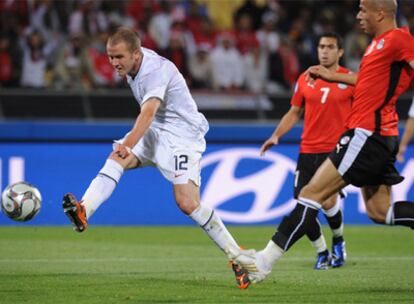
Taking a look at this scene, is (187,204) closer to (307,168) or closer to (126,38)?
(126,38)

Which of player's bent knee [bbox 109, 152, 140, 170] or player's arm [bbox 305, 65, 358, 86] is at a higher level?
player's arm [bbox 305, 65, 358, 86]

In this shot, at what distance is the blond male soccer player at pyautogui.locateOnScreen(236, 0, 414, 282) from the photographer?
7.59m

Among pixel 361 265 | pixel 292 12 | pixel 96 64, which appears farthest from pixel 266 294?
pixel 292 12

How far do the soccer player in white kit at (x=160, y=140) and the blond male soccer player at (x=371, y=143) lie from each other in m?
0.66

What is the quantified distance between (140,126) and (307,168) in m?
2.73

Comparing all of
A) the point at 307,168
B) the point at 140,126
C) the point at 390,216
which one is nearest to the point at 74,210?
the point at 140,126

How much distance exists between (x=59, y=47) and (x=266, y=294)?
1090 centimetres

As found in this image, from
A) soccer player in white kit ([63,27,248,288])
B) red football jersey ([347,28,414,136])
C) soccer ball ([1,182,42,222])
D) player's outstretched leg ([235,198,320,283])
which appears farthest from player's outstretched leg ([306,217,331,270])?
soccer ball ([1,182,42,222])

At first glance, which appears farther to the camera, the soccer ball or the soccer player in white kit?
the soccer ball

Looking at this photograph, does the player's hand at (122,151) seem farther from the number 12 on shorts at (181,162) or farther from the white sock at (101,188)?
the number 12 on shorts at (181,162)

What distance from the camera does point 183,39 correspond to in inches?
741

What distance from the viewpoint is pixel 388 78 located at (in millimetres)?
7676

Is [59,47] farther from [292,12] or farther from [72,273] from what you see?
[72,273]

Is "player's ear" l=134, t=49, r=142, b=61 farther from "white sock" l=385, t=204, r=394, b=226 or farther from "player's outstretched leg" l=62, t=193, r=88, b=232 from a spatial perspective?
"white sock" l=385, t=204, r=394, b=226
